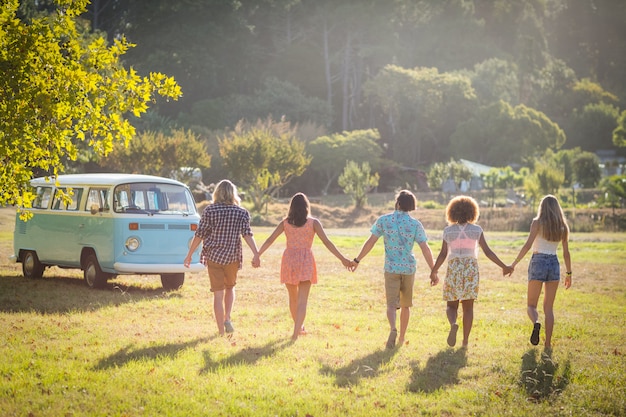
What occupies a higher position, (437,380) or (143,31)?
(143,31)

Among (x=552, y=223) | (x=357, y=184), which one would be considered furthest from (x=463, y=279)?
(x=357, y=184)

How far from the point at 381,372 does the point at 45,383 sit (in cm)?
321

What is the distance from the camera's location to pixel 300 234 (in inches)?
385

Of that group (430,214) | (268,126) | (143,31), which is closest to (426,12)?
(143,31)

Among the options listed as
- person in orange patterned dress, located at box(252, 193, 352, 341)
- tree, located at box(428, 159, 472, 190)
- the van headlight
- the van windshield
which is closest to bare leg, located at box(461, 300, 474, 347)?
person in orange patterned dress, located at box(252, 193, 352, 341)

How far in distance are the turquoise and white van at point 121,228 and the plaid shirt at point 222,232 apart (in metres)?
3.53

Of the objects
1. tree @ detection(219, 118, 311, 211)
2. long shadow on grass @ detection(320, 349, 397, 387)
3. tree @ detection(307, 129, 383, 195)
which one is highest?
tree @ detection(307, 129, 383, 195)

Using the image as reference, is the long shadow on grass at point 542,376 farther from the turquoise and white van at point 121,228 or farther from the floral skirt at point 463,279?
the turquoise and white van at point 121,228

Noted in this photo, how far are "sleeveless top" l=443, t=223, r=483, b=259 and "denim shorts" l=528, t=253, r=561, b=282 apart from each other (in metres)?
0.70

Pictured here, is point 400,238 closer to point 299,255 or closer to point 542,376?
point 299,255

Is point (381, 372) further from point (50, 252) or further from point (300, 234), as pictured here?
point (50, 252)

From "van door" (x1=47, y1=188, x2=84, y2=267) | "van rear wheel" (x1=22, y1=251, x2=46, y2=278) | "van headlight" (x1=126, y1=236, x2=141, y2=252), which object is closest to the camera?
"van headlight" (x1=126, y1=236, x2=141, y2=252)

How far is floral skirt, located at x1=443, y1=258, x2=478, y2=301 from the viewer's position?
9.41 meters

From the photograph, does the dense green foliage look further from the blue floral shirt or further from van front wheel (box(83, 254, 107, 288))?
the blue floral shirt
